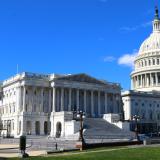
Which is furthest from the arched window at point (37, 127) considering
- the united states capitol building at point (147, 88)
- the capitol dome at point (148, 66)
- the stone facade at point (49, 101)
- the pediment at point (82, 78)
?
the capitol dome at point (148, 66)

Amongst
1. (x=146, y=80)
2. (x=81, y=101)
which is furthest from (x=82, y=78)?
(x=146, y=80)

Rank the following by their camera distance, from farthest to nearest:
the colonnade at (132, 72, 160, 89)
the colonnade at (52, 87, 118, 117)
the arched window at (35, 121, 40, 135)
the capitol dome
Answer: the capitol dome → the colonnade at (132, 72, 160, 89) → the colonnade at (52, 87, 118, 117) → the arched window at (35, 121, 40, 135)

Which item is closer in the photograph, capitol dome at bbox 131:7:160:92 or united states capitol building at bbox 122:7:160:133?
united states capitol building at bbox 122:7:160:133

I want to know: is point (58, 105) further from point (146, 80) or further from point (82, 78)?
point (146, 80)

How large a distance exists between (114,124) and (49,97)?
2109 cm

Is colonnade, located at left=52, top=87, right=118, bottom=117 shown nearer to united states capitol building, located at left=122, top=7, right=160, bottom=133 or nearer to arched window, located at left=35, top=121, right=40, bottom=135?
arched window, located at left=35, top=121, right=40, bottom=135

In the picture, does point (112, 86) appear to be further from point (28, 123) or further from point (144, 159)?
point (144, 159)

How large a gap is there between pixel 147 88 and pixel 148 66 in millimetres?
9887

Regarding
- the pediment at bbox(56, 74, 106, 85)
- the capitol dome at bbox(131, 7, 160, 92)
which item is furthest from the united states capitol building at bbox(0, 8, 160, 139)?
the capitol dome at bbox(131, 7, 160, 92)

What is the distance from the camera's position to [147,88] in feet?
556

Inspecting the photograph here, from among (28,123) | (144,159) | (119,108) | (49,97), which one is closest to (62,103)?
(49,97)

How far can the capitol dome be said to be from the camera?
169000 millimetres

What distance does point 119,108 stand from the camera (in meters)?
136

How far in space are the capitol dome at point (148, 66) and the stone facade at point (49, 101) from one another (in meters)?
40.9
